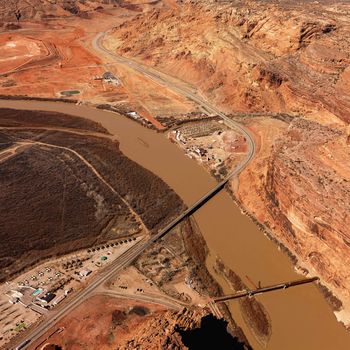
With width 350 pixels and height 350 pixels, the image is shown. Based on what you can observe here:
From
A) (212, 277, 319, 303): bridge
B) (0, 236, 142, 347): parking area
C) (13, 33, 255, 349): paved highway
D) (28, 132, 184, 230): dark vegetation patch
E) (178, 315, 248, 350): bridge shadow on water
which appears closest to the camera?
(178, 315, 248, 350): bridge shadow on water

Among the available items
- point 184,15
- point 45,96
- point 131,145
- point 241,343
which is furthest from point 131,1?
point 241,343

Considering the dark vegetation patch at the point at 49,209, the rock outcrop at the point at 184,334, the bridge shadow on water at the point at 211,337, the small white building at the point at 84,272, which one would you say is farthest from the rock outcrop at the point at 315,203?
the small white building at the point at 84,272

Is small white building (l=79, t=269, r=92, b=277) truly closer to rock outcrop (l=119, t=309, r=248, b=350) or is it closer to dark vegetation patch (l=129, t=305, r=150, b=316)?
dark vegetation patch (l=129, t=305, r=150, b=316)

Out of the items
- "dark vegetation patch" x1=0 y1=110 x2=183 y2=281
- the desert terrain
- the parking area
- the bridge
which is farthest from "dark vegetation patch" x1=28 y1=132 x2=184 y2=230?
the bridge

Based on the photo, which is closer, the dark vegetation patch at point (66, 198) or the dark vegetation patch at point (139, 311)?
the dark vegetation patch at point (139, 311)

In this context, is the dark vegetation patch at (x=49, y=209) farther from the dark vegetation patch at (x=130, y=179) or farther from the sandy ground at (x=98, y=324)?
the sandy ground at (x=98, y=324)

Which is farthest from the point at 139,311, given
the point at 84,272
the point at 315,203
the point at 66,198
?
the point at 315,203

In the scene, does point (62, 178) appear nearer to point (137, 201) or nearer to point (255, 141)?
point (137, 201)
